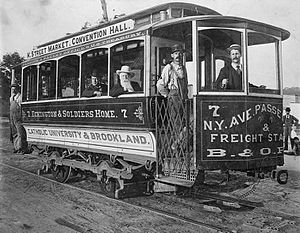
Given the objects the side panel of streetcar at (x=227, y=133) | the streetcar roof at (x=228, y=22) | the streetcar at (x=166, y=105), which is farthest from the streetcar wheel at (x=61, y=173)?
the streetcar roof at (x=228, y=22)

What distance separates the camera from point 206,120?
15.6 feet

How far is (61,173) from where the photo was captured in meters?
7.75

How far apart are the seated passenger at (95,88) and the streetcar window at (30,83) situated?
2.32 meters

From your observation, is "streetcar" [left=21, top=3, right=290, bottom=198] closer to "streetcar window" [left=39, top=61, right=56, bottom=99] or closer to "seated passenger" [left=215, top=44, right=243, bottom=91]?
"seated passenger" [left=215, top=44, right=243, bottom=91]

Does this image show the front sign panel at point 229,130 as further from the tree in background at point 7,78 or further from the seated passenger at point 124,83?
the tree in background at point 7,78

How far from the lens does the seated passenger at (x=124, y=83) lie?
571cm

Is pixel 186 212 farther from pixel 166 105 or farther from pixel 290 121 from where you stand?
pixel 290 121

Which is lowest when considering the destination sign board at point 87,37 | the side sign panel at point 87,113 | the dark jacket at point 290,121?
the dark jacket at point 290,121

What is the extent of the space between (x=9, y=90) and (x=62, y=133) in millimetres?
2827

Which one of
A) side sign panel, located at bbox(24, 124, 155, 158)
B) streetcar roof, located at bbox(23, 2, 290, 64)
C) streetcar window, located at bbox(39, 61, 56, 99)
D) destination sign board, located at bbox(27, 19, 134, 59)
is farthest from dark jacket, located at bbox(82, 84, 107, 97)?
streetcar window, located at bbox(39, 61, 56, 99)

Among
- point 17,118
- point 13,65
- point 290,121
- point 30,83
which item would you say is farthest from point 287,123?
point 13,65

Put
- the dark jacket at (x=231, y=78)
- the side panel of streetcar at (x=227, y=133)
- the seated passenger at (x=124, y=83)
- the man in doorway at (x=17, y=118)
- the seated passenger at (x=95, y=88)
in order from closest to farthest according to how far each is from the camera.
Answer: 1. the side panel of streetcar at (x=227, y=133)
2. the dark jacket at (x=231, y=78)
3. the seated passenger at (x=124, y=83)
4. the seated passenger at (x=95, y=88)
5. the man in doorway at (x=17, y=118)

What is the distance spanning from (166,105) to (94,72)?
187 cm

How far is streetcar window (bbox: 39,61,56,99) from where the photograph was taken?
25.0 feet
